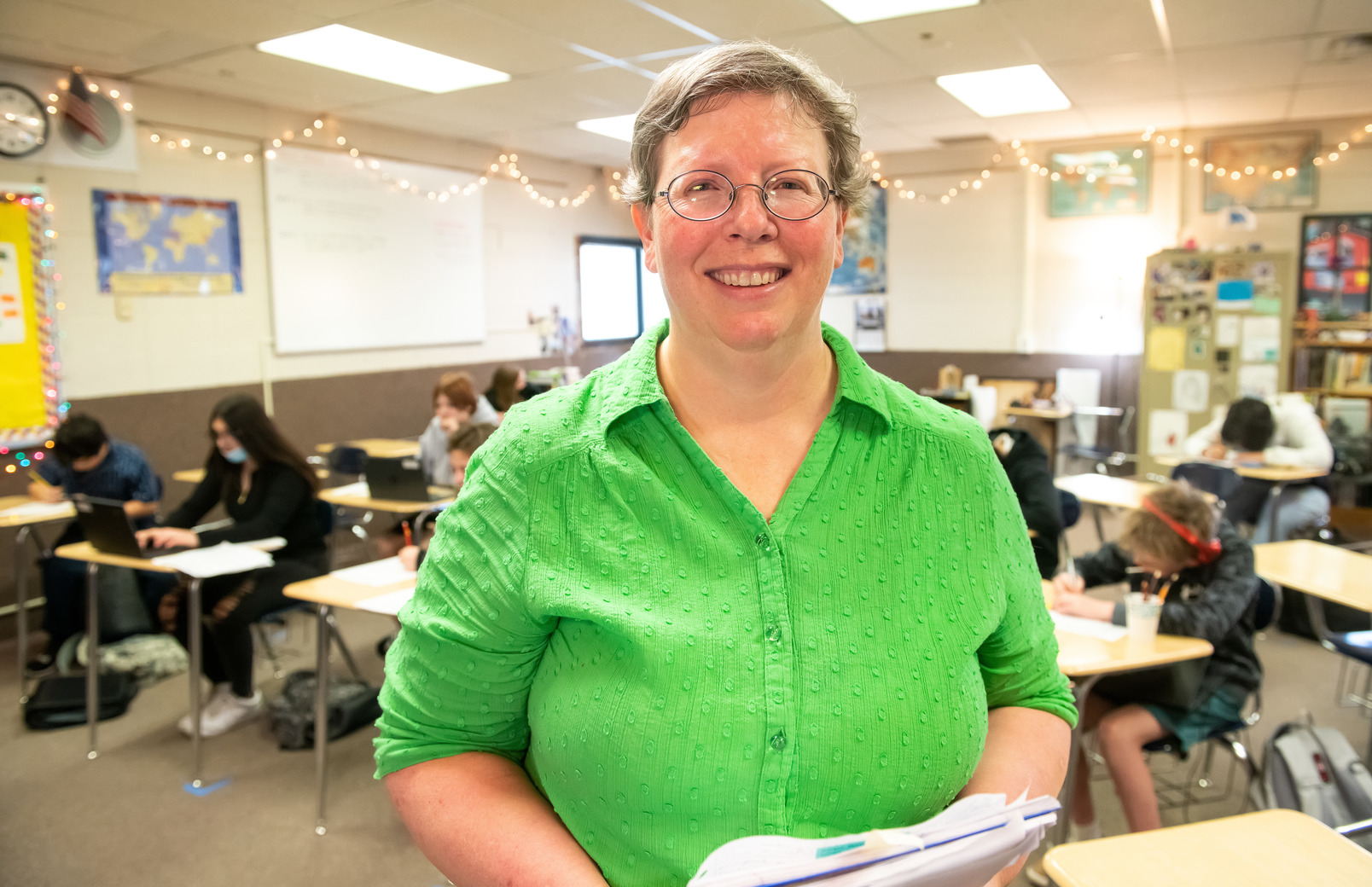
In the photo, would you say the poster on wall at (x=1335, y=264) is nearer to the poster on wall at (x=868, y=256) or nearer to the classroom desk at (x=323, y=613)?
the poster on wall at (x=868, y=256)

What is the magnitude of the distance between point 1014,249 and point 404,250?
5.30 m

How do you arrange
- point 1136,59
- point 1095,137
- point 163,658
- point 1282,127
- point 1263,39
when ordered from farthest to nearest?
point 1095,137 < point 1282,127 < point 1136,59 < point 1263,39 < point 163,658

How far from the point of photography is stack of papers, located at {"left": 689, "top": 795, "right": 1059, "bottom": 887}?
784 mm

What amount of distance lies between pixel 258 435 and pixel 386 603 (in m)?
1.53

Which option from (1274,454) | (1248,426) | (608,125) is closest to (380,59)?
(608,125)

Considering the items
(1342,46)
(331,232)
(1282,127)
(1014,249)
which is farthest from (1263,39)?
(331,232)

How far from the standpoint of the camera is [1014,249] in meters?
8.43

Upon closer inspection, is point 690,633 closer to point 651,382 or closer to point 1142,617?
point 651,382

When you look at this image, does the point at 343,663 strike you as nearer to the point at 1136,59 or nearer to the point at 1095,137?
the point at 1136,59

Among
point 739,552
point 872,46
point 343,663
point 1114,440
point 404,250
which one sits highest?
point 872,46

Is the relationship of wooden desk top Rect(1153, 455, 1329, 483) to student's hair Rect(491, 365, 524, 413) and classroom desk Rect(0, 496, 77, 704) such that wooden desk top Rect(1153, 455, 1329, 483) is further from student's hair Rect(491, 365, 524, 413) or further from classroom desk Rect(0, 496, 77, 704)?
classroom desk Rect(0, 496, 77, 704)

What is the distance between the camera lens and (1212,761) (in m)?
3.44

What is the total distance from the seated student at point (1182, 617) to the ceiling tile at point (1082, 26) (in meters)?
2.47

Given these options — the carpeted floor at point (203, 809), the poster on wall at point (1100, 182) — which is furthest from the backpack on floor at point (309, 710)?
the poster on wall at point (1100, 182)
